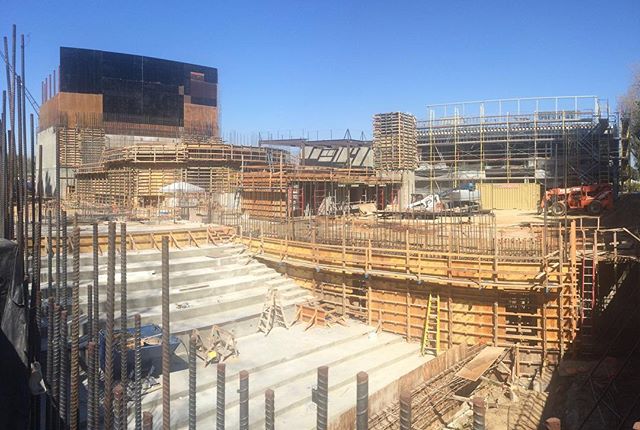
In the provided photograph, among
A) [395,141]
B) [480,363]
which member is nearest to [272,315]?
[480,363]

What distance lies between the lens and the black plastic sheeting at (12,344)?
421 cm

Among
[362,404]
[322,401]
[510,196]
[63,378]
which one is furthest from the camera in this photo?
[510,196]

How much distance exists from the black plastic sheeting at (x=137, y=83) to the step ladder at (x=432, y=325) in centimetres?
3583

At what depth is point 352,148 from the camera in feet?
124

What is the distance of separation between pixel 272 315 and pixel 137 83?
3637 centimetres

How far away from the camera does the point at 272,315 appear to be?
16.1 metres

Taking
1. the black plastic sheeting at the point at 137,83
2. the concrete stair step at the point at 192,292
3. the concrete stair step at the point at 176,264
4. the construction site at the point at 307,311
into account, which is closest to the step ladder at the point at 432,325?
the construction site at the point at 307,311

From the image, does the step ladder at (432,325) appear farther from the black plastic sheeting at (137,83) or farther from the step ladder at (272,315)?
the black plastic sheeting at (137,83)

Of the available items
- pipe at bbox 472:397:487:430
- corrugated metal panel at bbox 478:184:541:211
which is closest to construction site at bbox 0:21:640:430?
pipe at bbox 472:397:487:430

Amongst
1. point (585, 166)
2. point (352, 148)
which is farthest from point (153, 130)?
point (585, 166)

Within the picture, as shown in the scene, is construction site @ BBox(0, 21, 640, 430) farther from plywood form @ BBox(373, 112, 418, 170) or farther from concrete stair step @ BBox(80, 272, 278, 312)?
plywood form @ BBox(373, 112, 418, 170)

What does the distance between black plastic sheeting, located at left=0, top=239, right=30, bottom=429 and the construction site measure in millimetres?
20

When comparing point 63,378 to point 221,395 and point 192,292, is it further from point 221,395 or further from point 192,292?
point 192,292

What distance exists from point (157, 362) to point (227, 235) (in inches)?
385
